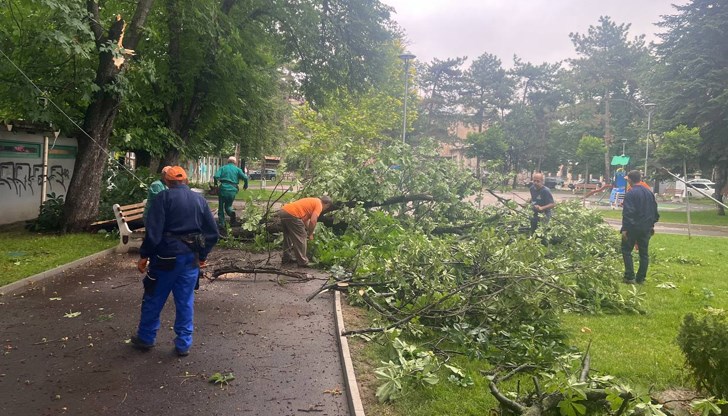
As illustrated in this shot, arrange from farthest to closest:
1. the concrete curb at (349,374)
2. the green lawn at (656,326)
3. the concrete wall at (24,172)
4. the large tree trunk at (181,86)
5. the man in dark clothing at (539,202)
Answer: the large tree trunk at (181,86), the concrete wall at (24,172), the man in dark clothing at (539,202), the green lawn at (656,326), the concrete curb at (349,374)

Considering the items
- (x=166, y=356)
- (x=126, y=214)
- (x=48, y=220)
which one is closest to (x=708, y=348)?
(x=166, y=356)

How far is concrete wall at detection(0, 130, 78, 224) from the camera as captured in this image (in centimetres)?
1214

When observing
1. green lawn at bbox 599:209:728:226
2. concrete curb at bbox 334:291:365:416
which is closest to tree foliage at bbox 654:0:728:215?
green lawn at bbox 599:209:728:226

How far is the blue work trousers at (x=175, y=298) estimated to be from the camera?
4723mm

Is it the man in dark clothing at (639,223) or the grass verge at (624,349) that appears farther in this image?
the man in dark clothing at (639,223)

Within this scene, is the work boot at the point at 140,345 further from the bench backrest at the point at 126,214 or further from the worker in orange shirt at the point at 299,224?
the bench backrest at the point at 126,214

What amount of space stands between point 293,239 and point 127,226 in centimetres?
381

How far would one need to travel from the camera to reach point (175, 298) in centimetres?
477

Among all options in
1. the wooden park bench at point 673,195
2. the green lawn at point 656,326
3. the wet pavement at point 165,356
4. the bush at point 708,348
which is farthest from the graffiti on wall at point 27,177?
the wooden park bench at point 673,195

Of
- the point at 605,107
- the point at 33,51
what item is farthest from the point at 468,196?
the point at 605,107

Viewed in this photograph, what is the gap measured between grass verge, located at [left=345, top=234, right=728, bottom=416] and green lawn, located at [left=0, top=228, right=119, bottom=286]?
508 centimetres

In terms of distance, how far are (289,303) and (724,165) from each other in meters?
28.1

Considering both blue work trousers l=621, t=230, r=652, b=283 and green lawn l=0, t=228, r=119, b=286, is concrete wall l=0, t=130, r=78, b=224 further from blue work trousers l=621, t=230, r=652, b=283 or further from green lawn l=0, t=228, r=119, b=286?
blue work trousers l=621, t=230, r=652, b=283

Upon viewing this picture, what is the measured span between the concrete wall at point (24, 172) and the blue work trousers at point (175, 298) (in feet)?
32.3
